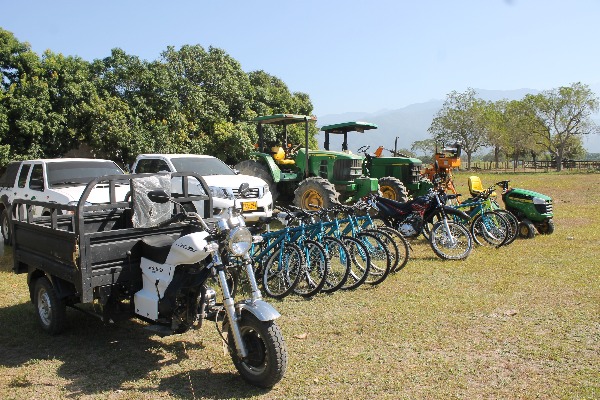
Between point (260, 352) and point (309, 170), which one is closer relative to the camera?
point (260, 352)

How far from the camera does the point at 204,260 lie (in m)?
4.47

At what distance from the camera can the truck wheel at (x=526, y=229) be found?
1028 centimetres

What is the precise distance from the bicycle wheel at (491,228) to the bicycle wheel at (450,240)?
1001 mm

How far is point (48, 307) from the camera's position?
5.34 m

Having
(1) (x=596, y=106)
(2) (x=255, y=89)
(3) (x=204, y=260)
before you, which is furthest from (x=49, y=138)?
(1) (x=596, y=106)

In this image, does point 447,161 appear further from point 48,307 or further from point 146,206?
point 48,307

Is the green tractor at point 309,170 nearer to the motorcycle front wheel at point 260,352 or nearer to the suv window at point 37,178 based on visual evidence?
the suv window at point 37,178

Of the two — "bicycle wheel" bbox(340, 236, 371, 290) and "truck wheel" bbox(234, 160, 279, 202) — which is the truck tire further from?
"bicycle wheel" bbox(340, 236, 371, 290)

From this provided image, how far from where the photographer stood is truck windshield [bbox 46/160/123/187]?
9562 millimetres

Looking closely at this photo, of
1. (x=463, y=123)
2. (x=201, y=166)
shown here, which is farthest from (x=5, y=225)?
(x=463, y=123)

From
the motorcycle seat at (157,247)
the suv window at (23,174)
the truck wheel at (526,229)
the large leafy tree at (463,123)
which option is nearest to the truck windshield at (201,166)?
the suv window at (23,174)

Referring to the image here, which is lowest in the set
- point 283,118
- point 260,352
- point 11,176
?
point 260,352

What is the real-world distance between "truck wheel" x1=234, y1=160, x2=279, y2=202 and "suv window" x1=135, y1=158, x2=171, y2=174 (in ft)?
7.66

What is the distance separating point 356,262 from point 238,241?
3263mm
